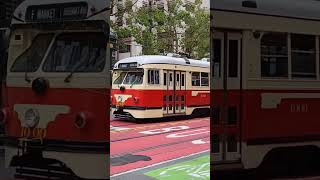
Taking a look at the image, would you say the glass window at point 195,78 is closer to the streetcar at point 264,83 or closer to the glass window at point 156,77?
the streetcar at point 264,83

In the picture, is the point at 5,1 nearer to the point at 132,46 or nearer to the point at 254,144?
the point at 132,46

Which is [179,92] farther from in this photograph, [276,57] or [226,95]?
[276,57]

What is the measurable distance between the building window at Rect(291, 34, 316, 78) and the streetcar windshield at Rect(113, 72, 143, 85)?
1329 millimetres

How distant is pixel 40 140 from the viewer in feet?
12.4

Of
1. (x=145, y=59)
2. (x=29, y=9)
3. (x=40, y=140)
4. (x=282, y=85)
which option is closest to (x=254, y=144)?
(x=282, y=85)

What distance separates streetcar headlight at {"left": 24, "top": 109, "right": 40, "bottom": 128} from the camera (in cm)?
377

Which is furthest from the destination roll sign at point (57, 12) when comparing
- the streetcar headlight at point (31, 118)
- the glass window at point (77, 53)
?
the streetcar headlight at point (31, 118)

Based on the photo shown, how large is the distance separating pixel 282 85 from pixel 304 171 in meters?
0.92

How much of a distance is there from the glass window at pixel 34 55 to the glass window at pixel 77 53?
0.06 meters

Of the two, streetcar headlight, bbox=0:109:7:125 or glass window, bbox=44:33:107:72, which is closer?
glass window, bbox=44:33:107:72

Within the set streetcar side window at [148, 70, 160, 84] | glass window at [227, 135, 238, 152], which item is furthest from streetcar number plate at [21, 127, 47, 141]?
glass window at [227, 135, 238, 152]

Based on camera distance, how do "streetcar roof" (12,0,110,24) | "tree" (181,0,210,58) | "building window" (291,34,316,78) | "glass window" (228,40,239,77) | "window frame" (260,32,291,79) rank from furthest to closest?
"building window" (291,34,316,78)
"window frame" (260,32,291,79)
"glass window" (228,40,239,77)
"tree" (181,0,210,58)
"streetcar roof" (12,0,110,24)

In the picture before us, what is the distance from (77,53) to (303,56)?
77.3 inches

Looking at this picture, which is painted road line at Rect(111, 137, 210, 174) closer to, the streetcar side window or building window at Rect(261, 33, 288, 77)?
the streetcar side window
